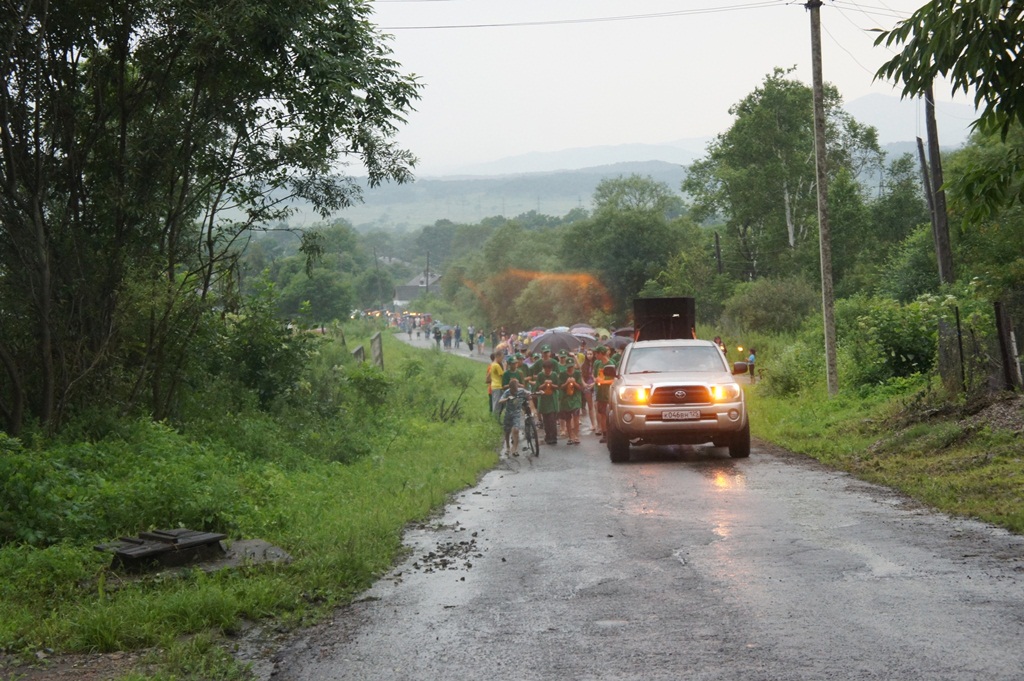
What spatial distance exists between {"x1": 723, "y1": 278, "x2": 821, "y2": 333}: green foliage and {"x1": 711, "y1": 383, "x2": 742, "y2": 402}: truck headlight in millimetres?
29942

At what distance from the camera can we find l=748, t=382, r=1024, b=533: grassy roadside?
36.5 feet

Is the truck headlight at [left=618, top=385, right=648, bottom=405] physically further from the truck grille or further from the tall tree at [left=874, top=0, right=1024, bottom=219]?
the tall tree at [left=874, top=0, right=1024, bottom=219]

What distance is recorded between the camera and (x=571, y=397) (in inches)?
826

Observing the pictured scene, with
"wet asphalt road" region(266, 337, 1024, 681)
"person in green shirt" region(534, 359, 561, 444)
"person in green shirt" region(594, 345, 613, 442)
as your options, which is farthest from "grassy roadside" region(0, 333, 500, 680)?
"person in green shirt" region(594, 345, 613, 442)

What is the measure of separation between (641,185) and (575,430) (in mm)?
112523

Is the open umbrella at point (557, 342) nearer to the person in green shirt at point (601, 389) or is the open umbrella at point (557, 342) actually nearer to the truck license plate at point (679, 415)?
the person in green shirt at point (601, 389)

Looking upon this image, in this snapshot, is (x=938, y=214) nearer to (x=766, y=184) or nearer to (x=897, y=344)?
(x=897, y=344)

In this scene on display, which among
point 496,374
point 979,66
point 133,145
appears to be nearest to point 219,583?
point 979,66

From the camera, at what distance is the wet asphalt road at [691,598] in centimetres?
567

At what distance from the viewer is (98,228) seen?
14.8m

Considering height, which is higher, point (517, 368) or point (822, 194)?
point (822, 194)

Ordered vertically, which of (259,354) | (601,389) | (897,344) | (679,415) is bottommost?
(679,415)

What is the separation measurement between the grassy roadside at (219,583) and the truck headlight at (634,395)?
13.4 feet

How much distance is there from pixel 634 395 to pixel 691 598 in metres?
9.93
